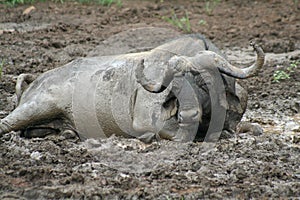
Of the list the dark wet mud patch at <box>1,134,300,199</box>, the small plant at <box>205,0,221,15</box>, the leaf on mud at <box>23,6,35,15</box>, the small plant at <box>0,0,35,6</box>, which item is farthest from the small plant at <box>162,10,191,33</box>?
the dark wet mud patch at <box>1,134,300,199</box>

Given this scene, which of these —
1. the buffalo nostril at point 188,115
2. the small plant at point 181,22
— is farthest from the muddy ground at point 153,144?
the buffalo nostril at point 188,115

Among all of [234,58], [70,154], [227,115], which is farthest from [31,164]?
[234,58]

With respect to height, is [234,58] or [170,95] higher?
[170,95]

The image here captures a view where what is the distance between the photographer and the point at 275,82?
9.19 meters

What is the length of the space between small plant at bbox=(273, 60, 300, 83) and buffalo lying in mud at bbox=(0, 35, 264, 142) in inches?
84.4

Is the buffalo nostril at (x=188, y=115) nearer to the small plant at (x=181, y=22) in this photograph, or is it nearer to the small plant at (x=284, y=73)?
the small plant at (x=284, y=73)

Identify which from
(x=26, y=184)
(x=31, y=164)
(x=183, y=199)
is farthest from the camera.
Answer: (x=31, y=164)

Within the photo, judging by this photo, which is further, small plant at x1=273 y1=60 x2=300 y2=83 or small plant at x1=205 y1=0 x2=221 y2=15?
small plant at x1=205 y1=0 x2=221 y2=15

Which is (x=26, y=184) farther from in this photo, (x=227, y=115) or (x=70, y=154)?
(x=227, y=115)

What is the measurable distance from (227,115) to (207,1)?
292 inches

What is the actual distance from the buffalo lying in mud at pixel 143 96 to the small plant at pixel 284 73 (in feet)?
7.03

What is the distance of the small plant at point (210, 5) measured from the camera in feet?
43.2

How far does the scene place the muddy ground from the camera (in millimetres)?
5578

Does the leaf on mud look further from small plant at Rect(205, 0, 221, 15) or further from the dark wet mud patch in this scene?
the dark wet mud patch
